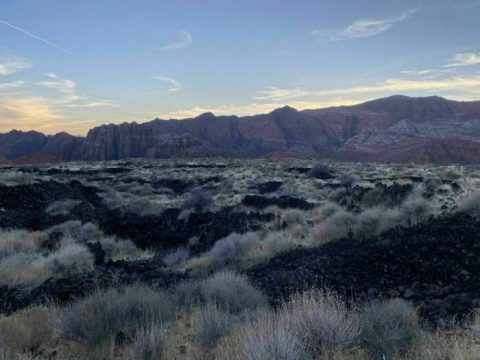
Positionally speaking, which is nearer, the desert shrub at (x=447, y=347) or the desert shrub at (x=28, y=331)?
the desert shrub at (x=447, y=347)

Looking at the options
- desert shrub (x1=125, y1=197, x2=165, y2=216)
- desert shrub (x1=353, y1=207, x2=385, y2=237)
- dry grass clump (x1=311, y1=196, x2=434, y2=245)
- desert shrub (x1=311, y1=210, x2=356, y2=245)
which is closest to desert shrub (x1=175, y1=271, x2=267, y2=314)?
desert shrub (x1=311, y1=210, x2=356, y2=245)

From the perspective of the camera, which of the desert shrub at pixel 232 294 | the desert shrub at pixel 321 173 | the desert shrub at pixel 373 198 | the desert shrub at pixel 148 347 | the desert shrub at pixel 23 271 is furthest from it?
the desert shrub at pixel 321 173

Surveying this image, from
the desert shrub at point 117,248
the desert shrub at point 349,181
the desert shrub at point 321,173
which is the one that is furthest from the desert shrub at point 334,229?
the desert shrub at point 321,173

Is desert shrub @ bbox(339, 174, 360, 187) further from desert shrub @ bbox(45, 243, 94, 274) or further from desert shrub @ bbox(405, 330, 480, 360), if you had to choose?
desert shrub @ bbox(405, 330, 480, 360)

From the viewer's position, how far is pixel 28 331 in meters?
5.94

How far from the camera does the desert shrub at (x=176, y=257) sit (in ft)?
42.4

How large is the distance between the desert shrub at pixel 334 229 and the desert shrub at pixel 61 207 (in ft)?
40.9

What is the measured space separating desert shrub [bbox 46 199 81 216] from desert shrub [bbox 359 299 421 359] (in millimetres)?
17583

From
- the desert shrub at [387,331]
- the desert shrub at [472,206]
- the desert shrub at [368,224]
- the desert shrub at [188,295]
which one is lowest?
the desert shrub at [188,295]

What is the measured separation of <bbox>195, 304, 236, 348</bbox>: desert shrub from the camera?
5.44m

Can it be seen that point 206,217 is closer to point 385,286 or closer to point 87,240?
point 87,240

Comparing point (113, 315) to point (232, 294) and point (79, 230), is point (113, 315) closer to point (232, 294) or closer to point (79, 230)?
point (232, 294)

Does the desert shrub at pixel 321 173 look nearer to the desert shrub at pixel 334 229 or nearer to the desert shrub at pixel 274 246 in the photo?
the desert shrub at pixel 334 229

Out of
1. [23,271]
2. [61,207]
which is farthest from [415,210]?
[61,207]
